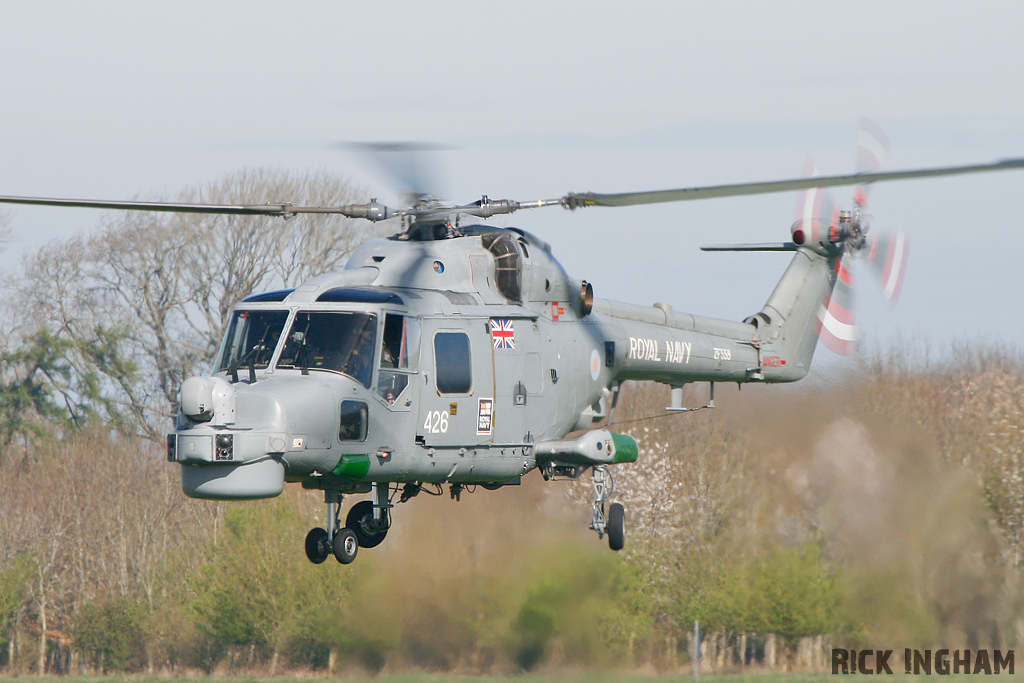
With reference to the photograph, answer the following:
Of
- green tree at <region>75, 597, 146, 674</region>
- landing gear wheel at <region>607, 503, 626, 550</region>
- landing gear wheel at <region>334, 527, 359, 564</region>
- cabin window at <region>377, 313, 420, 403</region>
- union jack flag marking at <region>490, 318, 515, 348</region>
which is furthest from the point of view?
green tree at <region>75, 597, 146, 674</region>

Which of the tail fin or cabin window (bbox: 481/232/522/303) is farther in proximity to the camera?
the tail fin

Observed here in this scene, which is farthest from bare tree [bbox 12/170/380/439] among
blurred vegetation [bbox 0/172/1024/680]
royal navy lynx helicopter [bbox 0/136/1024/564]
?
royal navy lynx helicopter [bbox 0/136/1024/564]

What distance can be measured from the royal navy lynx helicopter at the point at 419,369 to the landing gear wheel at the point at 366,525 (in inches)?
1.0

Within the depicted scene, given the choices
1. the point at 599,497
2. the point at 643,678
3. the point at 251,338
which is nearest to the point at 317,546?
the point at 251,338

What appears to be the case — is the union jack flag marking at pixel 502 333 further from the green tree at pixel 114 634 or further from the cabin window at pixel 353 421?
the green tree at pixel 114 634

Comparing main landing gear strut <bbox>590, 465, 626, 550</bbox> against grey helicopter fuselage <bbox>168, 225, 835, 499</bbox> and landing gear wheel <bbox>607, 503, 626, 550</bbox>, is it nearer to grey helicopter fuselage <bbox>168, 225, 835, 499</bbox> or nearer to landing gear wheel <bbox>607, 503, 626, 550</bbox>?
landing gear wheel <bbox>607, 503, 626, 550</bbox>

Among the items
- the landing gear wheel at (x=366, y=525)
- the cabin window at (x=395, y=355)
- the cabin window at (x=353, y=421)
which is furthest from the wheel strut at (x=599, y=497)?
the cabin window at (x=353, y=421)

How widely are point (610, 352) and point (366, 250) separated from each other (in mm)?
3295

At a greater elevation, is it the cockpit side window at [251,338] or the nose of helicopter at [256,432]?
the cockpit side window at [251,338]

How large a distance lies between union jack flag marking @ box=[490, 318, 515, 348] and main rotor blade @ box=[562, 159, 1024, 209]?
1435 millimetres

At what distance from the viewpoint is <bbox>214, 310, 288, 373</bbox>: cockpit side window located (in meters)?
11.8

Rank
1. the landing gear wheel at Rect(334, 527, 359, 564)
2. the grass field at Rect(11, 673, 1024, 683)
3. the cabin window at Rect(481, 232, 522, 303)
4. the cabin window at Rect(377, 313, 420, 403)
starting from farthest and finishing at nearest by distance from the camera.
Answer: the grass field at Rect(11, 673, 1024, 683), the cabin window at Rect(481, 232, 522, 303), the landing gear wheel at Rect(334, 527, 359, 564), the cabin window at Rect(377, 313, 420, 403)

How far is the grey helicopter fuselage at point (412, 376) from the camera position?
36.1 feet

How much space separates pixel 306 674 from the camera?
85.0 ft
